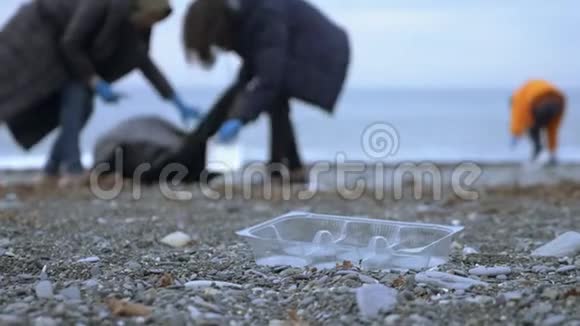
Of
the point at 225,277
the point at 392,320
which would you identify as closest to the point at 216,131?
the point at 225,277

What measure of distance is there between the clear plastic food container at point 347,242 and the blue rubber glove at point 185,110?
3031 mm

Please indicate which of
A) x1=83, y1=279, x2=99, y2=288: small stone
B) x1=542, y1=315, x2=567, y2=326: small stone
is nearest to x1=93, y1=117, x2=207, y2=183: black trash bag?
x1=83, y1=279, x2=99, y2=288: small stone

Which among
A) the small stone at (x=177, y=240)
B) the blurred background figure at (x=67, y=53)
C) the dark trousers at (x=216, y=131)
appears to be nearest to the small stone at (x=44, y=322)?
the small stone at (x=177, y=240)

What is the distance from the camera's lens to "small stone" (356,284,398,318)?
1.59 m

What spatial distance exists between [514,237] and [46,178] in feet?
10.2

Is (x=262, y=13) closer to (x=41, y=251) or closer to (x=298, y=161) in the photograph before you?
(x=298, y=161)

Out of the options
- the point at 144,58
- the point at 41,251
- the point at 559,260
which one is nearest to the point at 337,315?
the point at 559,260

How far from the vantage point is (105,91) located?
4.76 metres

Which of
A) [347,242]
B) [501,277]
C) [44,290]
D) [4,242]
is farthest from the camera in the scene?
[4,242]

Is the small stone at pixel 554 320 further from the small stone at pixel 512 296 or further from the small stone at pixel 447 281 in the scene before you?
the small stone at pixel 447 281

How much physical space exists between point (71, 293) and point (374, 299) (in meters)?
0.62

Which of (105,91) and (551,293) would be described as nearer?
(551,293)

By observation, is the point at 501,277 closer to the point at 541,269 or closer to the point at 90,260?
the point at 541,269

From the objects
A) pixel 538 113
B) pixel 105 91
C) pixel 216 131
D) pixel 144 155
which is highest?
pixel 105 91
